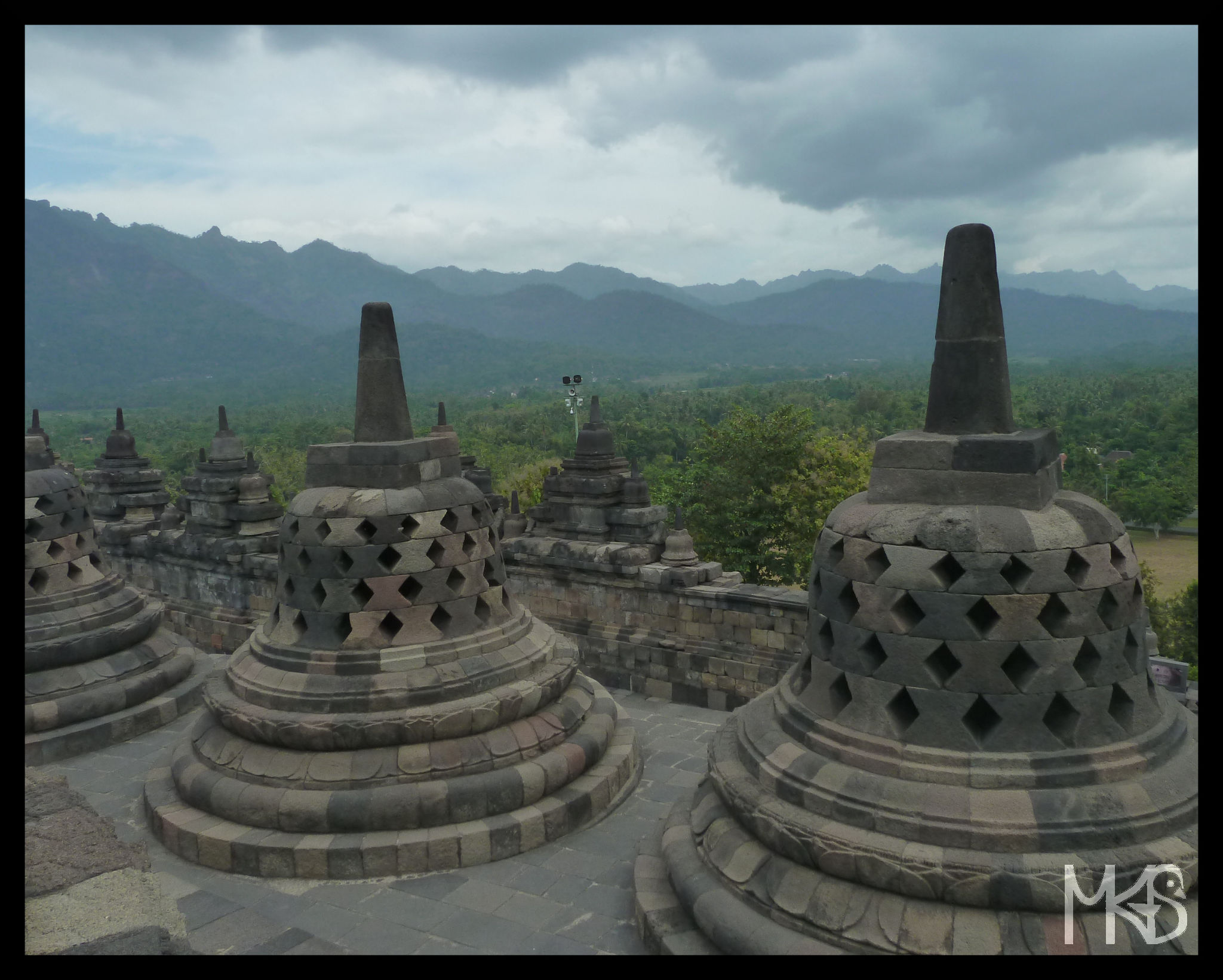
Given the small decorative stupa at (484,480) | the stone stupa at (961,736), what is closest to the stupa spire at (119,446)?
the small decorative stupa at (484,480)

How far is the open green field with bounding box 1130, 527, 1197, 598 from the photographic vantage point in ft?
99.3

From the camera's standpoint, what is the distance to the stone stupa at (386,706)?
594 cm

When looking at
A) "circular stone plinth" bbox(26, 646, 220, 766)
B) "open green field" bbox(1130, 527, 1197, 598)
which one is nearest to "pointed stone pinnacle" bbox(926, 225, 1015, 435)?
"circular stone plinth" bbox(26, 646, 220, 766)

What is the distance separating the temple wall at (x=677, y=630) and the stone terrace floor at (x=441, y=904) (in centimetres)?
326

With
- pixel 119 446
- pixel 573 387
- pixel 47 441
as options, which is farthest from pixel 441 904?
pixel 573 387

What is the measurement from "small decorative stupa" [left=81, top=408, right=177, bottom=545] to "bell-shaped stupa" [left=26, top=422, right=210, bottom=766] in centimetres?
853

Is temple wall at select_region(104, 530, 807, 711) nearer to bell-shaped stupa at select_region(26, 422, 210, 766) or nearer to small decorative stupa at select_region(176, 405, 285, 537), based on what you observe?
small decorative stupa at select_region(176, 405, 285, 537)

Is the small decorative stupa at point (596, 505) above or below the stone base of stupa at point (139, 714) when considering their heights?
above

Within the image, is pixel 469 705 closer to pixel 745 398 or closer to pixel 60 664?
pixel 60 664

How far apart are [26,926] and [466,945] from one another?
2955 millimetres

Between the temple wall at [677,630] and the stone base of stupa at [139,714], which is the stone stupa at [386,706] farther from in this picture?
the temple wall at [677,630]

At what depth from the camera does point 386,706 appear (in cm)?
631

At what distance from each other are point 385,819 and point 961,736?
4.03 meters
